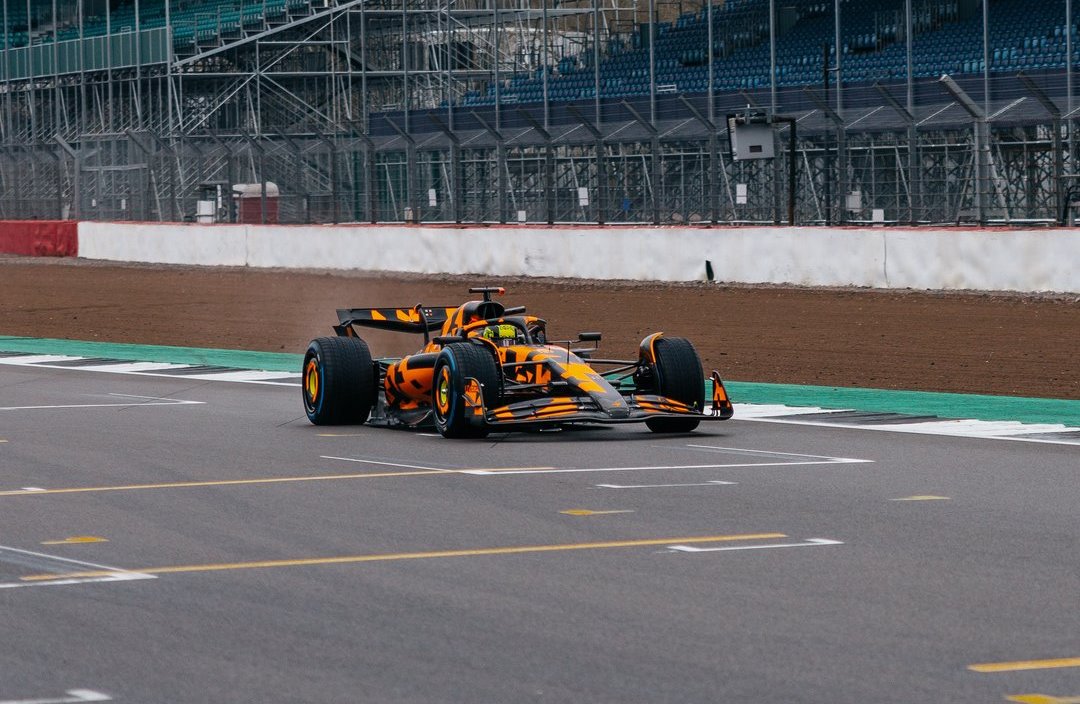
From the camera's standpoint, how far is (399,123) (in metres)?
50.3

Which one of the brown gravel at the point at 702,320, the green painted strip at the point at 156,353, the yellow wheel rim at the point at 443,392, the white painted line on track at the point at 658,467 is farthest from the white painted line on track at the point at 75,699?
the green painted strip at the point at 156,353

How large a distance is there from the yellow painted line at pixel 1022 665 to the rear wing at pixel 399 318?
890 centimetres

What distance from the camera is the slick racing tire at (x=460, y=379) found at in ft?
43.0

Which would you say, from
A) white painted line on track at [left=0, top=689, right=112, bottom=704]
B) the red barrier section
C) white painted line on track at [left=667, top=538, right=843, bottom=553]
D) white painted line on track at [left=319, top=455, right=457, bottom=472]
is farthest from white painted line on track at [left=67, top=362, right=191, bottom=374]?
the red barrier section

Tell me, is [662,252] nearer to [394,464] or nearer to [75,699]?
[394,464]

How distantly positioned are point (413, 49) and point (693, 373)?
157 ft

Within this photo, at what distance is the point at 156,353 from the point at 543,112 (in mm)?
23081

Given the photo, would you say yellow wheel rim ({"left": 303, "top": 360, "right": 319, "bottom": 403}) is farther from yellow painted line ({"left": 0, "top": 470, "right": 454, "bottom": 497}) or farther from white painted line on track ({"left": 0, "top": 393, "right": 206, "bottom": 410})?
yellow painted line ({"left": 0, "top": 470, "right": 454, "bottom": 497})

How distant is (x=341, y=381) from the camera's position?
46.9 feet

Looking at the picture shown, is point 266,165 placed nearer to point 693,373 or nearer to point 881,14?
point 881,14

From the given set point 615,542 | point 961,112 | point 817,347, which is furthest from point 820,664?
point 961,112

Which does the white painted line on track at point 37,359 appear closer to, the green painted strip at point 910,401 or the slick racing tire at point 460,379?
the green painted strip at point 910,401

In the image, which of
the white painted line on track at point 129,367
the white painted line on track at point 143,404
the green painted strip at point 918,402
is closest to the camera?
the green painted strip at point 918,402

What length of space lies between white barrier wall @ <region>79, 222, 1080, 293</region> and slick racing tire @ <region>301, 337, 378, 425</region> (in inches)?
491
